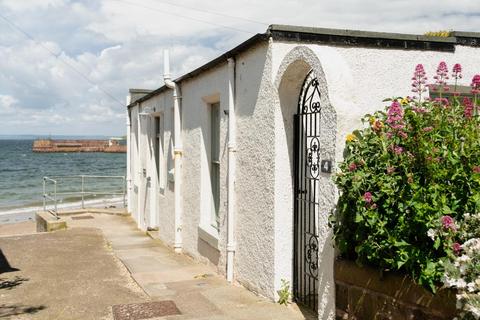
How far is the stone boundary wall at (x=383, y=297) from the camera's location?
3.44 m

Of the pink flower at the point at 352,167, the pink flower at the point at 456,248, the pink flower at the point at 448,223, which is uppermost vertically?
the pink flower at the point at 352,167

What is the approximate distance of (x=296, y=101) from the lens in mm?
5980

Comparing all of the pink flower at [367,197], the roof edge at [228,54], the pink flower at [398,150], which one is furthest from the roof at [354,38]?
the pink flower at [367,197]

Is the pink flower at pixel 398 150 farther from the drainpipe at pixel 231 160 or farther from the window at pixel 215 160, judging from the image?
the window at pixel 215 160

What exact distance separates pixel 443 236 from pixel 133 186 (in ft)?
50.4

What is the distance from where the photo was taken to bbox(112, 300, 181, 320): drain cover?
229 inches

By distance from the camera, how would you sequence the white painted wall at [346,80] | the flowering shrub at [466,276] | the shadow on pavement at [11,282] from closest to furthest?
the flowering shrub at [466,276] < the white painted wall at [346,80] < the shadow on pavement at [11,282]

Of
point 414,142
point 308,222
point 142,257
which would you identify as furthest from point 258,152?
point 142,257

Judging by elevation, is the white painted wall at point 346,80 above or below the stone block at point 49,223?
above

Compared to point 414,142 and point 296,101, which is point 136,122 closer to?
point 296,101

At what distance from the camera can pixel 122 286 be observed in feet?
24.5

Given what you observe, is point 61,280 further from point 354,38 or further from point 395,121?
point 395,121

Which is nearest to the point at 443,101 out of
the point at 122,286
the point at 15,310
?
the point at 122,286

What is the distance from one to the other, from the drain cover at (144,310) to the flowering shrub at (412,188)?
250cm
